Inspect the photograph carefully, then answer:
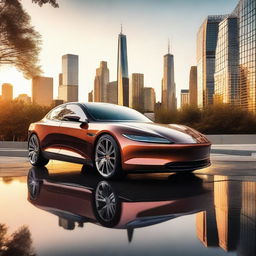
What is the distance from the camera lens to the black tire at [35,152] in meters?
8.20

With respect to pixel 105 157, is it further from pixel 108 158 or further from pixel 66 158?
pixel 66 158

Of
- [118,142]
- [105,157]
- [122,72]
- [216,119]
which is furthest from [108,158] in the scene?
[122,72]

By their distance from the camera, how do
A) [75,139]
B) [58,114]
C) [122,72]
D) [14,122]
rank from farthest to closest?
[122,72]
[14,122]
[58,114]
[75,139]

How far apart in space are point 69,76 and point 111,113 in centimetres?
17930

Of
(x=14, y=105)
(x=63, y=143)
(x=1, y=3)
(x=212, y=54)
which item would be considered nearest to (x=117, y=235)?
(x=63, y=143)

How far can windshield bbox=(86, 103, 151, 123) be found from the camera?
7.07 meters

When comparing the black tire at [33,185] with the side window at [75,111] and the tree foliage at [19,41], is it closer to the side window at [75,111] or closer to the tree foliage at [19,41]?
the side window at [75,111]

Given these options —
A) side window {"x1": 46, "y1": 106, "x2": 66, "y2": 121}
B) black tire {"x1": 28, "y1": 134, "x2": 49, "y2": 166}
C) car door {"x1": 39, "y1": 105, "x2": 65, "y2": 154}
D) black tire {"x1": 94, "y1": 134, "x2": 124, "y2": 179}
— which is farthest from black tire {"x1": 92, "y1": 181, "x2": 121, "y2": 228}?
black tire {"x1": 28, "y1": 134, "x2": 49, "y2": 166}

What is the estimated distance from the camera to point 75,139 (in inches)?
274

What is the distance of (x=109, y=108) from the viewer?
762 centimetres

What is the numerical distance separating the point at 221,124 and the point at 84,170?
16.5m

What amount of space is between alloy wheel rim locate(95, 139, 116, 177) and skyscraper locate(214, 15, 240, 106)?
88314mm

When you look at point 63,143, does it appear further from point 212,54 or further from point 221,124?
point 212,54

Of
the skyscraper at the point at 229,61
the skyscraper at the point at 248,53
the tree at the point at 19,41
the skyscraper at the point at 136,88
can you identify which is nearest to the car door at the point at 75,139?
the tree at the point at 19,41
